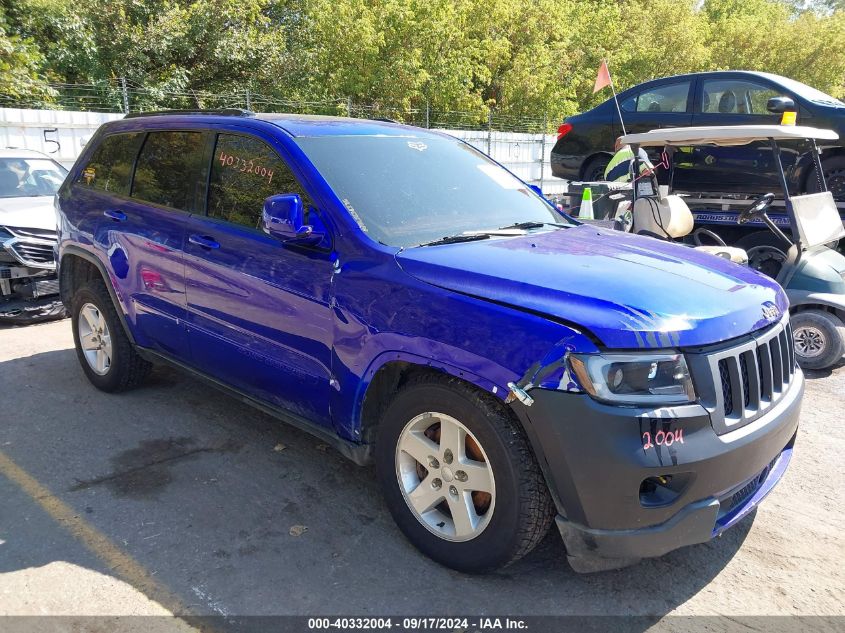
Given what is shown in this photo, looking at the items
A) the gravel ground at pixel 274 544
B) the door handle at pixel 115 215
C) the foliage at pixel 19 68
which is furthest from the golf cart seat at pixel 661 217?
the foliage at pixel 19 68

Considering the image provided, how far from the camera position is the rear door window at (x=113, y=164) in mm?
4641

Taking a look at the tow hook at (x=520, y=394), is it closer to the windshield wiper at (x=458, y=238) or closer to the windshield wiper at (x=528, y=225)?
the windshield wiper at (x=458, y=238)

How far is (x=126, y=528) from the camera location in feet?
10.7

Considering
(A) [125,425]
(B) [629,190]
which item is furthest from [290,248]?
(B) [629,190]

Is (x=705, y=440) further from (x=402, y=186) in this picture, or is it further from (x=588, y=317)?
(x=402, y=186)

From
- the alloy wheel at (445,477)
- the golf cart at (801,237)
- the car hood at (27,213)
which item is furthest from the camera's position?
the car hood at (27,213)

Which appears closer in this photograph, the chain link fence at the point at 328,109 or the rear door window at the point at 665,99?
the rear door window at the point at 665,99

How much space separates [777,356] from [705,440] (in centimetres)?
73

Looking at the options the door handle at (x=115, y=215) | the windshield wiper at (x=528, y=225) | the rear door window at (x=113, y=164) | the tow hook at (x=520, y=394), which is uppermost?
the rear door window at (x=113, y=164)

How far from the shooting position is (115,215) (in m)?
4.55

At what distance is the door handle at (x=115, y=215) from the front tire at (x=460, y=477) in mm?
2537

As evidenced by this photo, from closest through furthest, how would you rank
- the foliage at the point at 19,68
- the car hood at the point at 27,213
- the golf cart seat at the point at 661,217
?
the golf cart seat at the point at 661,217
the car hood at the point at 27,213
the foliage at the point at 19,68

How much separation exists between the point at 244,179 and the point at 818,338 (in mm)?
4603

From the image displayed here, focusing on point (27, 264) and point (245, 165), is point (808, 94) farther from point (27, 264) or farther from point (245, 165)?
point (27, 264)
